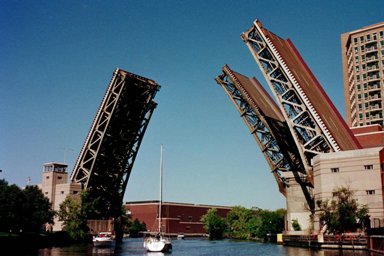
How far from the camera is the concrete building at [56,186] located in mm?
62938

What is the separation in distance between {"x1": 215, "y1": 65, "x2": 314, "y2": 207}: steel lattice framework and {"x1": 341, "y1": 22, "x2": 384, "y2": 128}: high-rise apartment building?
3713cm

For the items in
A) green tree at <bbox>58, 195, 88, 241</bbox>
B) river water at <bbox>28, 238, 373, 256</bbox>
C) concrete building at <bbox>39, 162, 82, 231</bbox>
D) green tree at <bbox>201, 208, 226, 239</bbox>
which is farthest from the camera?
green tree at <bbox>201, 208, 226, 239</bbox>

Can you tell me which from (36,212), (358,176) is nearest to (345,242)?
(358,176)

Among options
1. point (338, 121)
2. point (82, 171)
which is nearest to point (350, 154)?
point (338, 121)

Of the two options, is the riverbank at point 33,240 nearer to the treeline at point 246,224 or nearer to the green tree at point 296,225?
the green tree at point 296,225

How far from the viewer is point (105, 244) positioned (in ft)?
174

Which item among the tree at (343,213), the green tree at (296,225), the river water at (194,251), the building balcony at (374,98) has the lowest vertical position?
the river water at (194,251)

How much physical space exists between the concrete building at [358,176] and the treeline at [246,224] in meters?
41.4

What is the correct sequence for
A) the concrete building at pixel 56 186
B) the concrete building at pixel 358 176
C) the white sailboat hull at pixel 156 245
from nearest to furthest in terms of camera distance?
1. the concrete building at pixel 358 176
2. the white sailboat hull at pixel 156 245
3. the concrete building at pixel 56 186

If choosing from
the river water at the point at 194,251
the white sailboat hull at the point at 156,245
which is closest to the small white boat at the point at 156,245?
the white sailboat hull at the point at 156,245

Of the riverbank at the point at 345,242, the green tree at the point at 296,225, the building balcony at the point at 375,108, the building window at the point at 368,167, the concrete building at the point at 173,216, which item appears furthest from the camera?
the concrete building at the point at 173,216

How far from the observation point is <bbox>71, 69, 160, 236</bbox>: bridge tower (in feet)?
175

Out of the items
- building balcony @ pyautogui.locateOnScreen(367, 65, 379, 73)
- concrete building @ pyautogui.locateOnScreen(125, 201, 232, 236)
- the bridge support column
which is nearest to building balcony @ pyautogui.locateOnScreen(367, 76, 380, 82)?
building balcony @ pyautogui.locateOnScreen(367, 65, 379, 73)

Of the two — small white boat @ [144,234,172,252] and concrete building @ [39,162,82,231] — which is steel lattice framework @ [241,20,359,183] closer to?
small white boat @ [144,234,172,252]
